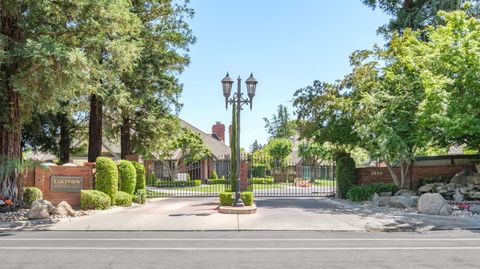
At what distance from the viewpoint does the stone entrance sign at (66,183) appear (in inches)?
693

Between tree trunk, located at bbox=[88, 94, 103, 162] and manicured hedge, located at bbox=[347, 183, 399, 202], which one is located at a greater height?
tree trunk, located at bbox=[88, 94, 103, 162]

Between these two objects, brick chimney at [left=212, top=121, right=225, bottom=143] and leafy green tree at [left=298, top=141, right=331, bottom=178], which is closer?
leafy green tree at [left=298, top=141, right=331, bottom=178]

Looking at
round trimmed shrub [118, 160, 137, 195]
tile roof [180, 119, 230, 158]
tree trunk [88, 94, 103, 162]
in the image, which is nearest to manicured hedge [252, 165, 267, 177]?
tile roof [180, 119, 230, 158]

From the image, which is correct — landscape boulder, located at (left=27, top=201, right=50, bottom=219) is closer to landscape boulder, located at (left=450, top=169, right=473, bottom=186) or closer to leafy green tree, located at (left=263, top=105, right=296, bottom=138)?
landscape boulder, located at (left=450, top=169, right=473, bottom=186)

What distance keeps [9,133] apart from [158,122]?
9298mm

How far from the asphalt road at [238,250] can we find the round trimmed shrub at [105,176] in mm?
5425

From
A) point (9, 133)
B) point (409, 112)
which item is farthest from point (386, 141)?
point (9, 133)

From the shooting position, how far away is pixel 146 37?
75.4ft

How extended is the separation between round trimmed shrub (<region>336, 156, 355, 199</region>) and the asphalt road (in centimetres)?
1049

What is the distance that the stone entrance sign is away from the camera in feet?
57.8

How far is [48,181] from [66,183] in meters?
0.68

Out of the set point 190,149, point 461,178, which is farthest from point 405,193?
point 190,149

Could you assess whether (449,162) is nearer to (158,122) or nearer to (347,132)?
(347,132)

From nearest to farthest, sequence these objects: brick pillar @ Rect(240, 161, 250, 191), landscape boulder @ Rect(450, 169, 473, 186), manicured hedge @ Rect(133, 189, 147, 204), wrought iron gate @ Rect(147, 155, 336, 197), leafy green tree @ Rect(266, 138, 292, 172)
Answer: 1. landscape boulder @ Rect(450, 169, 473, 186)
2. manicured hedge @ Rect(133, 189, 147, 204)
3. brick pillar @ Rect(240, 161, 250, 191)
4. wrought iron gate @ Rect(147, 155, 336, 197)
5. leafy green tree @ Rect(266, 138, 292, 172)
